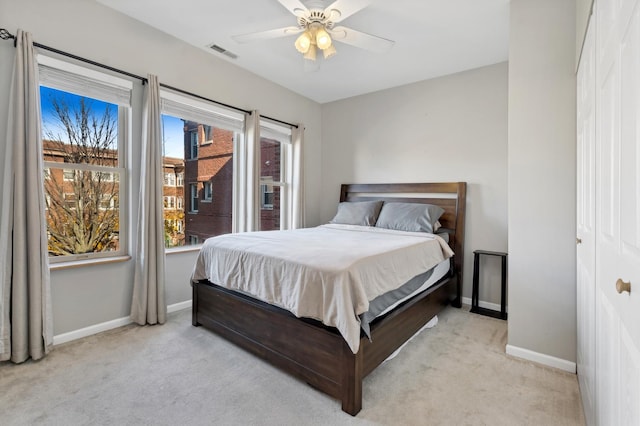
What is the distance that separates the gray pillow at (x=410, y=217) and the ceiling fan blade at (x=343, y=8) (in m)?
2.12

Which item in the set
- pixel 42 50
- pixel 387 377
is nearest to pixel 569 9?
pixel 387 377

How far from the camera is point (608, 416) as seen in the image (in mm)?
1104

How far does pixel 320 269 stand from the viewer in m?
1.80

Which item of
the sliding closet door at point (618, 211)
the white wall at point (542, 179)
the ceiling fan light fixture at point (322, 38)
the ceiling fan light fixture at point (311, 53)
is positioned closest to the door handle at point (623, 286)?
the sliding closet door at point (618, 211)

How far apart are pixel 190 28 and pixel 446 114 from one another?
2.96 metres

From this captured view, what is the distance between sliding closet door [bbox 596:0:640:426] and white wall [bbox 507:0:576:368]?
2.91 ft

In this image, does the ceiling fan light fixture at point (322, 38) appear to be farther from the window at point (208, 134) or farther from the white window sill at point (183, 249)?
the white window sill at point (183, 249)

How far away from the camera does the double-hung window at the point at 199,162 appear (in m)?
3.23

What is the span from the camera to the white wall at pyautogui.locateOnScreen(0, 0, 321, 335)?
7.38ft

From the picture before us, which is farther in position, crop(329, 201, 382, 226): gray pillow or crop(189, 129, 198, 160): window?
crop(329, 201, 382, 226): gray pillow

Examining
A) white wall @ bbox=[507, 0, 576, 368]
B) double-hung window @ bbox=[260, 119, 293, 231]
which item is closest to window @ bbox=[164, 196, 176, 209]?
double-hung window @ bbox=[260, 119, 293, 231]

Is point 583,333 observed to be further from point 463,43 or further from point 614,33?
point 463,43

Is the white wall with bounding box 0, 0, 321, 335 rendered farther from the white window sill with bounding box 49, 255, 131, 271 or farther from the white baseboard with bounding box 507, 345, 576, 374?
the white baseboard with bounding box 507, 345, 576, 374

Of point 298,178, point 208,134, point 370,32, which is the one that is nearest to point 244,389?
point 208,134
